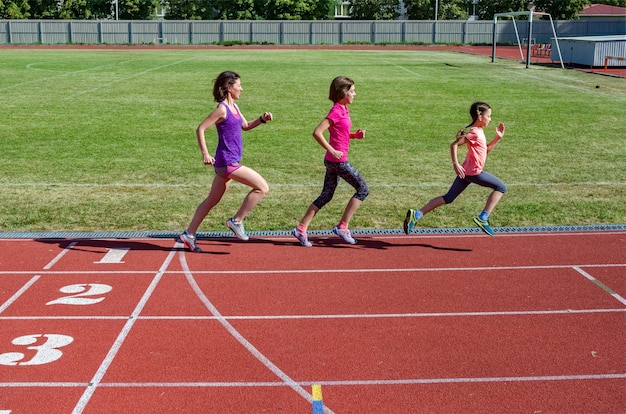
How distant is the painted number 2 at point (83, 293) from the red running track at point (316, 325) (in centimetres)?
3

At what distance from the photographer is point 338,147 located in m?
8.88

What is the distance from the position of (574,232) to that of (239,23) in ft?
206

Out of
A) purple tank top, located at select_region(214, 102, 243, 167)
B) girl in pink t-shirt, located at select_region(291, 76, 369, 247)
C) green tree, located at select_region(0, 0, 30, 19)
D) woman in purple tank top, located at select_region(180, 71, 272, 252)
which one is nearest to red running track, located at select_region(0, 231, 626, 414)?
girl in pink t-shirt, located at select_region(291, 76, 369, 247)

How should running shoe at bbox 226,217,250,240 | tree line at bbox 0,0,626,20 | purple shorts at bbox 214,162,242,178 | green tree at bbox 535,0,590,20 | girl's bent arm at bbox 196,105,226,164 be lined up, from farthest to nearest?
tree line at bbox 0,0,626,20
green tree at bbox 535,0,590,20
running shoe at bbox 226,217,250,240
purple shorts at bbox 214,162,242,178
girl's bent arm at bbox 196,105,226,164

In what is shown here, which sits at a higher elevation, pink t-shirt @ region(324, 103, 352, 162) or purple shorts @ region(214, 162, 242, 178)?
pink t-shirt @ region(324, 103, 352, 162)

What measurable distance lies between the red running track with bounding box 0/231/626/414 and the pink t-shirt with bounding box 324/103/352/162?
3.87ft

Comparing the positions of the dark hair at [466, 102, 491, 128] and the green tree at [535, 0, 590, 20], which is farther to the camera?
Answer: the green tree at [535, 0, 590, 20]

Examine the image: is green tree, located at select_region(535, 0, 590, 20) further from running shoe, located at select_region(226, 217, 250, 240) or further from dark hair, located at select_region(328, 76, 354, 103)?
running shoe, located at select_region(226, 217, 250, 240)

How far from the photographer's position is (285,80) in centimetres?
3136

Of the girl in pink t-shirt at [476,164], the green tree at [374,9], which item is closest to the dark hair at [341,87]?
the girl in pink t-shirt at [476,164]

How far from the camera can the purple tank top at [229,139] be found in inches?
336

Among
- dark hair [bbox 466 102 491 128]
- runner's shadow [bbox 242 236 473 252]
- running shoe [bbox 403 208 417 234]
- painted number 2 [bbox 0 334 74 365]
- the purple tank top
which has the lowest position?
runner's shadow [bbox 242 236 473 252]

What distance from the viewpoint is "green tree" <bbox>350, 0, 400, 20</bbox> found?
270ft

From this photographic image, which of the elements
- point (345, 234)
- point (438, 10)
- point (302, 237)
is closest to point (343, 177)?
point (345, 234)
